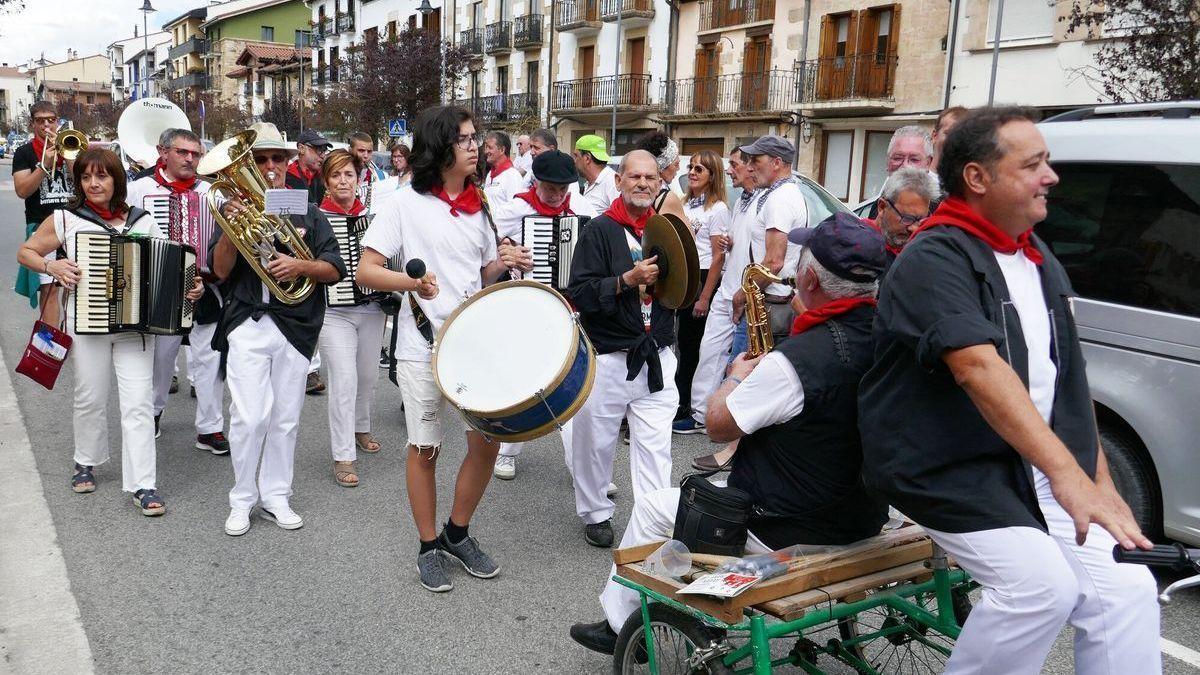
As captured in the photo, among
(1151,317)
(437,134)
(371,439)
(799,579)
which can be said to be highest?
(437,134)

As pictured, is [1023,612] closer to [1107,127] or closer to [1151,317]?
[1151,317]

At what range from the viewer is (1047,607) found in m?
2.27

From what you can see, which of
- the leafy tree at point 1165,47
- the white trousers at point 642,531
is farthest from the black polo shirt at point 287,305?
the leafy tree at point 1165,47

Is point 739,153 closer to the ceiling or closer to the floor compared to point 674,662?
closer to the ceiling

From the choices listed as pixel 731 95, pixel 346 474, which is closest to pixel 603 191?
pixel 346 474

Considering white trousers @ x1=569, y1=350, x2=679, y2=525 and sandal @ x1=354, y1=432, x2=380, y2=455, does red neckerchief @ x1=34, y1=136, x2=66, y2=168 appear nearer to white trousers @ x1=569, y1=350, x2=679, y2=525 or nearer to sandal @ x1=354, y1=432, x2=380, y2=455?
sandal @ x1=354, y1=432, x2=380, y2=455

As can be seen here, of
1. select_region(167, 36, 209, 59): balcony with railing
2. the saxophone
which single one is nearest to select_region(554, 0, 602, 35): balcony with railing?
the saxophone

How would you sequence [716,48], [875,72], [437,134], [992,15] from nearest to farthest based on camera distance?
[437,134] < [992,15] < [875,72] < [716,48]

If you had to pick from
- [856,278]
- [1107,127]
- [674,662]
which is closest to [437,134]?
[856,278]

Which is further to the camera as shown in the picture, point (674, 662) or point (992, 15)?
point (992, 15)

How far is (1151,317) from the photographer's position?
13.3ft

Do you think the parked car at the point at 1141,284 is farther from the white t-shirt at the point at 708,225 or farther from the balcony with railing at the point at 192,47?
the balcony with railing at the point at 192,47

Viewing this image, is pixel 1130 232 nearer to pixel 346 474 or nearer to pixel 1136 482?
pixel 1136 482

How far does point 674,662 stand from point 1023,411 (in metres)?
1.29
